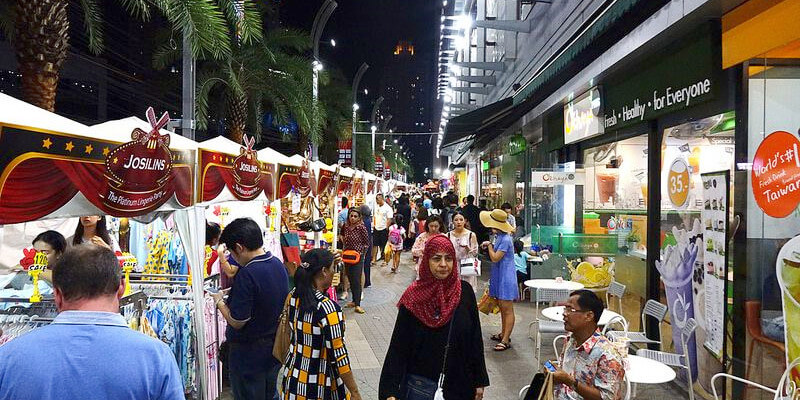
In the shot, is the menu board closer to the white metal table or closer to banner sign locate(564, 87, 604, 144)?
the white metal table

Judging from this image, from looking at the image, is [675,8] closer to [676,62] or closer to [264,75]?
[676,62]

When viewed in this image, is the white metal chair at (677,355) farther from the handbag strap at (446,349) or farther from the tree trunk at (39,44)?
the tree trunk at (39,44)

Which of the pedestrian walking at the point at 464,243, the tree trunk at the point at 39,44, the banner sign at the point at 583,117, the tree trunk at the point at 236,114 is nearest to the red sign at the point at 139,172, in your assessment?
the tree trunk at the point at 39,44

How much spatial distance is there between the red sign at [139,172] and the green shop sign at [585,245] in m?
6.44

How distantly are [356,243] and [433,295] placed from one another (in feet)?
21.0

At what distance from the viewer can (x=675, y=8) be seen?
214 inches

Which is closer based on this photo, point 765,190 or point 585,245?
point 765,190

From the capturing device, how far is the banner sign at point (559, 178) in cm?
1012

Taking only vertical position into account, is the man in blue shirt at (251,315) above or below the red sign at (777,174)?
below

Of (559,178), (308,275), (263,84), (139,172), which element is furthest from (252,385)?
(263,84)

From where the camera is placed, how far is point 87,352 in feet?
6.06

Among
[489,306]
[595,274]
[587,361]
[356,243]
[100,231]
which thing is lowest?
[489,306]

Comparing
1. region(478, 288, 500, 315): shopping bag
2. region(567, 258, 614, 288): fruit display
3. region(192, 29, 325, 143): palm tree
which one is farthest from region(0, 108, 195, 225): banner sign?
region(192, 29, 325, 143): palm tree

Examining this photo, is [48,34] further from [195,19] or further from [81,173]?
[81,173]
